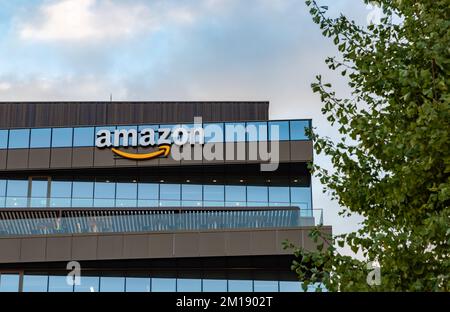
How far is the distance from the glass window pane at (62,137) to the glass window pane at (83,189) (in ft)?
7.56

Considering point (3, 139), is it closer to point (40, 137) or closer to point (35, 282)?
point (40, 137)

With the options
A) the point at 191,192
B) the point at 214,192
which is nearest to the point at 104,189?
the point at 191,192

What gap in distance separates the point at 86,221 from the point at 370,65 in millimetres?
26446

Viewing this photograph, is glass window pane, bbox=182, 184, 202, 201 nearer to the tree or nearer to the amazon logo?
the amazon logo

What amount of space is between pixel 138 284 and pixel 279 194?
9.23 m

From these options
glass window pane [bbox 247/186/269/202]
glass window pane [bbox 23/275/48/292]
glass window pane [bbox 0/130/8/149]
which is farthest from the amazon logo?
glass window pane [bbox 23/275/48/292]

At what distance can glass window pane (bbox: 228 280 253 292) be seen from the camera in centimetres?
3475

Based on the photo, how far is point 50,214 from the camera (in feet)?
131

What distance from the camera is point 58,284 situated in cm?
3547

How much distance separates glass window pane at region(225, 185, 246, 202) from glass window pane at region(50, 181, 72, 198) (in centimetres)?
887

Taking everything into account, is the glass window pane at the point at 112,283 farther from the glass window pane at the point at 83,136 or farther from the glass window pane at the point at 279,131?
the glass window pane at the point at 279,131
